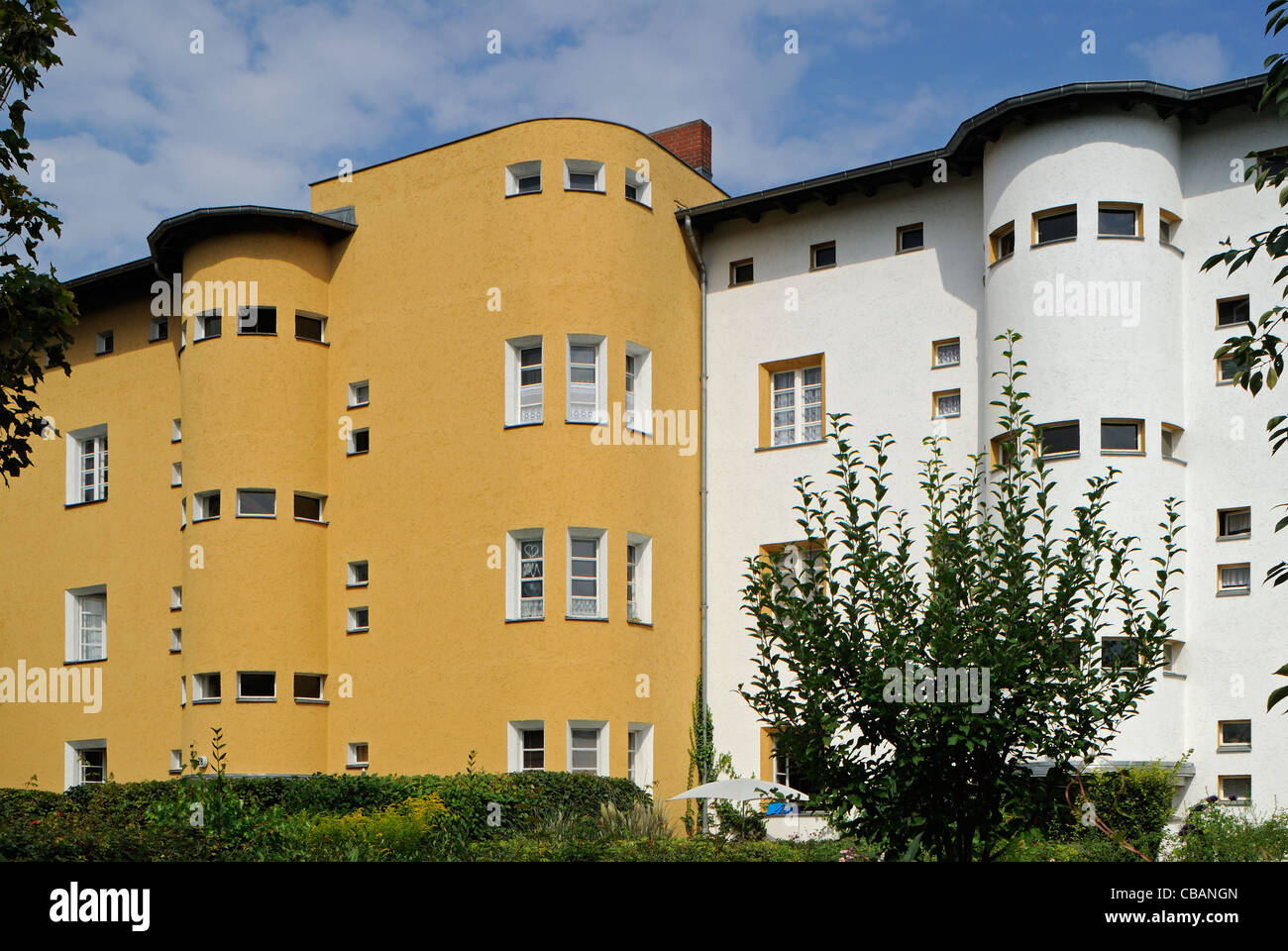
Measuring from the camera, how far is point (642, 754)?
24.5 meters

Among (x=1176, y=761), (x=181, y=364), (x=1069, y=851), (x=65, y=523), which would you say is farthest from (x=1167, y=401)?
(x=65, y=523)

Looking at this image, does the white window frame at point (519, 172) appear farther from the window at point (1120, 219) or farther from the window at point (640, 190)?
the window at point (1120, 219)

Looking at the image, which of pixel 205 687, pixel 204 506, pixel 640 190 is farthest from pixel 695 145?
pixel 205 687

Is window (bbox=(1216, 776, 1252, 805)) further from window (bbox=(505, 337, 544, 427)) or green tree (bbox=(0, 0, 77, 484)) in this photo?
green tree (bbox=(0, 0, 77, 484))

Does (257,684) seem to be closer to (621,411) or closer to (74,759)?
(74,759)

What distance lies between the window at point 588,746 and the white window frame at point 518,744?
0.43m

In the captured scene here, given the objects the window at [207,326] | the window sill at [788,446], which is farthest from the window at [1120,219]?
the window at [207,326]

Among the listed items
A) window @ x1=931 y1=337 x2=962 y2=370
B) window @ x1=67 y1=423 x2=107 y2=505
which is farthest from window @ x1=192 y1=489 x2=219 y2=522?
window @ x1=931 y1=337 x2=962 y2=370

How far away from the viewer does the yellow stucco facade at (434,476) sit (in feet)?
79.6

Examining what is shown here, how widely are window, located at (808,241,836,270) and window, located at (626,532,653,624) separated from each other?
20.1 ft

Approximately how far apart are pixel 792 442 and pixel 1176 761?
8.63 meters

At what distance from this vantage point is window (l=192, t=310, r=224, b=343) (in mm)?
26953

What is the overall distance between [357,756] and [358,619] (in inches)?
98.9
